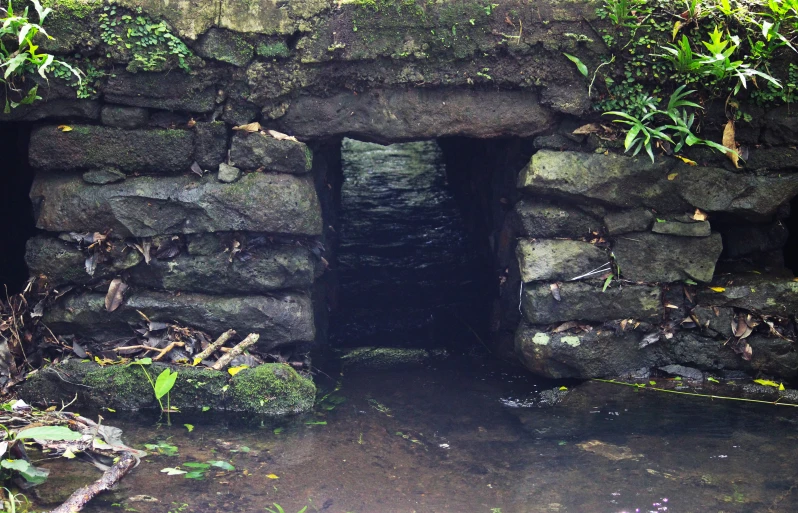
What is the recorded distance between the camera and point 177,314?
4172mm

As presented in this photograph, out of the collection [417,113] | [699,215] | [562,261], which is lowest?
[562,261]

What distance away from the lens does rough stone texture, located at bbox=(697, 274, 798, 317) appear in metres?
4.18

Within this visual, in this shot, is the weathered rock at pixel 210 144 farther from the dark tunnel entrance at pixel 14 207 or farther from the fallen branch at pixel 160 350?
the dark tunnel entrance at pixel 14 207

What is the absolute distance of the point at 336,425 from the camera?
3.91 metres

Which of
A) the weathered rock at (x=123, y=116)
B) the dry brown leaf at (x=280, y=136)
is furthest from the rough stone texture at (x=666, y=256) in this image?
the weathered rock at (x=123, y=116)

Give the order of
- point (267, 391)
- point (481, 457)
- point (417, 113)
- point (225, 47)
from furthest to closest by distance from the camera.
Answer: point (417, 113), point (267, 391), point (225, 47), point (481, 457)

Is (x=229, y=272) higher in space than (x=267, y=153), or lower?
lower

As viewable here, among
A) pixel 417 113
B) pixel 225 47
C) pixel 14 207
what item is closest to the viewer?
pixel 225 47

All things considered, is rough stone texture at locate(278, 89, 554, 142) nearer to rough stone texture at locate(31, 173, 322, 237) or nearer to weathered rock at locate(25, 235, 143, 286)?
rough stone texture at locate(31, 173, 322, 237)

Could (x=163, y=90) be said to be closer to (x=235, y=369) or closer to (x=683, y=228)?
(x=235, y=369)

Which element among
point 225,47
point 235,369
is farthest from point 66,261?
point 225,47

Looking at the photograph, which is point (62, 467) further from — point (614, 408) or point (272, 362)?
point (614, 408)

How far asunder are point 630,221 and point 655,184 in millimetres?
266

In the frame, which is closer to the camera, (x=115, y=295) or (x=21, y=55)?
(x=21, y=55)
